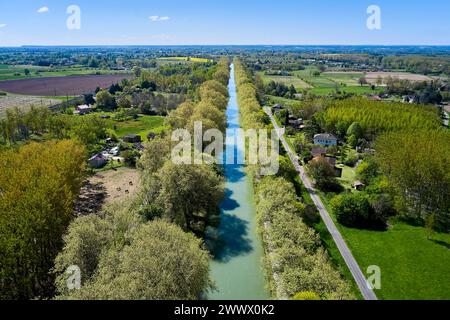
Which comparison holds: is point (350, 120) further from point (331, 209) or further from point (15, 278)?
point (15, 278)

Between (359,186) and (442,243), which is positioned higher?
(359,186)

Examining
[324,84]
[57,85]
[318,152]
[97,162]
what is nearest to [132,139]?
[97,162]

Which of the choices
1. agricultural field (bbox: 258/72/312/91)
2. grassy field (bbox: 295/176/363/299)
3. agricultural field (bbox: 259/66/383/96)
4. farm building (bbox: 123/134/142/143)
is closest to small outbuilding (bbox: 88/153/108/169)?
farm building (bbox: 123/134/142/143)

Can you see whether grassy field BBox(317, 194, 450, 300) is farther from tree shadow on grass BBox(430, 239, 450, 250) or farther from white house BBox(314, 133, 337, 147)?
white house BBox(314, 133, 337, 147)

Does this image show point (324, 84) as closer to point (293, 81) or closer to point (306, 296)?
point (293, 81)
